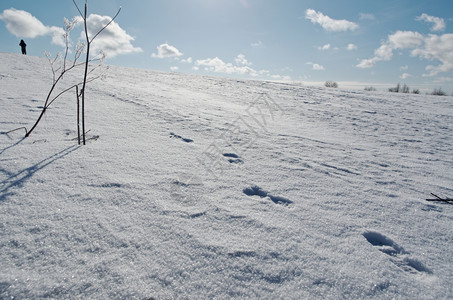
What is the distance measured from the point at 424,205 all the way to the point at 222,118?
2851 millimetres

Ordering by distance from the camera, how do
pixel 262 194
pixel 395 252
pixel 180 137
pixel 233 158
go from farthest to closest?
pixel 180 137 → pixel 233 158 → pixel 262 194 → pixel 395 252

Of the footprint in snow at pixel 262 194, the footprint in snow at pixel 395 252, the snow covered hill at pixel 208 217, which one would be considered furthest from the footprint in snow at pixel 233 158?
the footprint in snow at pixel 395 252

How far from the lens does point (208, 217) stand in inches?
53.1

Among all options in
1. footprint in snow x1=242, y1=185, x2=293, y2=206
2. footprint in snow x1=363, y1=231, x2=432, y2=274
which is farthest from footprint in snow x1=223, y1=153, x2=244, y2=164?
footprint in snow x1=363, y1=231, x2=432, y2=274

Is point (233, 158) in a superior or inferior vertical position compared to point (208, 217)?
superior

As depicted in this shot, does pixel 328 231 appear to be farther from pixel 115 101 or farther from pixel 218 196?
pixel 115 101

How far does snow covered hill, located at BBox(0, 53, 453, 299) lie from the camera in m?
0.97

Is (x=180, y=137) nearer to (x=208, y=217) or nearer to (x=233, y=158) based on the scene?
(x=233, y=158)

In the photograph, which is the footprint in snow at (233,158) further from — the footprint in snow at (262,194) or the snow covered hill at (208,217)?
the footprint in snow at (262,194)

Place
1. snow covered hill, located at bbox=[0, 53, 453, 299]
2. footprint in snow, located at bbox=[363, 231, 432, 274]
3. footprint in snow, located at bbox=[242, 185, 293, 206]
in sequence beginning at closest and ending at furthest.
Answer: snow covered hill, located at bbox=[0, 53, 453, 299], footprint in snow, located at bbox=[363, 231, 432, 274], footprint in snow, located at bbox=[242, 185, 293, 206]

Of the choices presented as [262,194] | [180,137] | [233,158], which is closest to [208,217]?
[262,194]

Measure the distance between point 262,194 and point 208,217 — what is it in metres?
0.52

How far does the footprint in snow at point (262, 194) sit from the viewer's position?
161 cm

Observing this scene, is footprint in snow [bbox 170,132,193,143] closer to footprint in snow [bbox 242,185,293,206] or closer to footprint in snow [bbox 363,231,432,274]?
footprint in snow [bbox 242,185,293,206]
